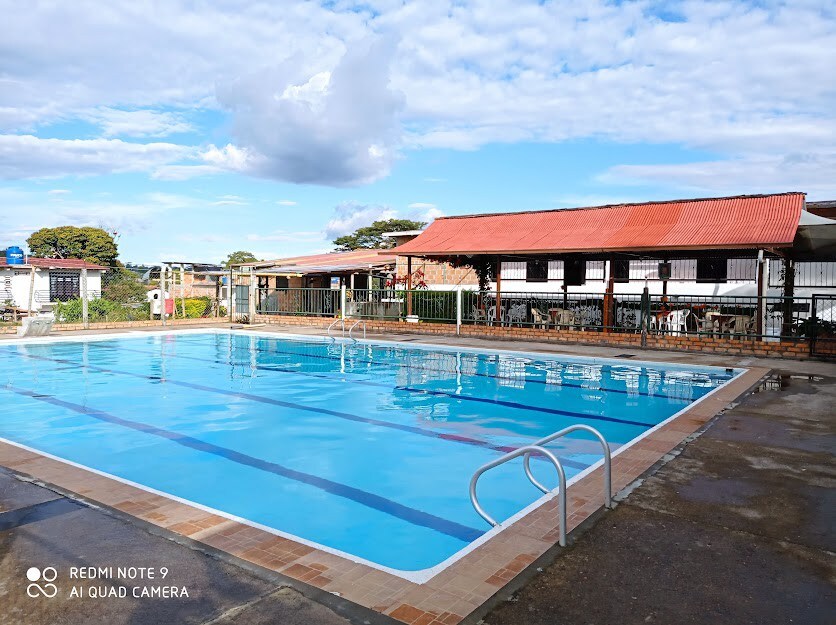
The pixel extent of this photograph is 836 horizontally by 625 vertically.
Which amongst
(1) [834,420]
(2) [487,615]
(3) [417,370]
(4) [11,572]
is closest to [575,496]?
(2) [487,615]

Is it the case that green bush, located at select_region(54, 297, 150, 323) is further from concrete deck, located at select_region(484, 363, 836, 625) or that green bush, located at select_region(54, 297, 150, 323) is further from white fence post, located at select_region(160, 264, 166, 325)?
concrete deck, located at select_region(484, 363, 836, 625)

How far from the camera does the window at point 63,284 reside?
28.0 m

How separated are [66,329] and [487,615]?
2262 cm

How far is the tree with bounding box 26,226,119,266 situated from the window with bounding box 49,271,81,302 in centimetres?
2860

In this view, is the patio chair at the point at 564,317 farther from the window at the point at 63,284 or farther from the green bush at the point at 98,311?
the window at the point at 63,284

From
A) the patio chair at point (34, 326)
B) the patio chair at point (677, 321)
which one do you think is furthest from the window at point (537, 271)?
the patio chair at point (34, 326)

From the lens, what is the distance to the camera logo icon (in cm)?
355

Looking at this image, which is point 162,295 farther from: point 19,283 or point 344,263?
point 19,283

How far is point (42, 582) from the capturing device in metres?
3.69

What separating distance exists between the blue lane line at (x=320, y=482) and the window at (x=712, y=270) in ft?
69.0

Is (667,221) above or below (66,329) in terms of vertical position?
above

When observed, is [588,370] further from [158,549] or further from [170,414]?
[158,549]

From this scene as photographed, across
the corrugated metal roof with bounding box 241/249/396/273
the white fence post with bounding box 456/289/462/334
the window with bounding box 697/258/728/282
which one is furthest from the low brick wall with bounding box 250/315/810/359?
the window with bounding box 697/258/728/282

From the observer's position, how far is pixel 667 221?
20.1m
